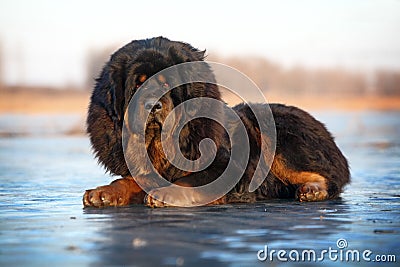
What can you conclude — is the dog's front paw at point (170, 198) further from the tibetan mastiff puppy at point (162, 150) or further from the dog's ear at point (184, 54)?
the dog's ear at point (184, 54)

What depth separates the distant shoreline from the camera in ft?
106

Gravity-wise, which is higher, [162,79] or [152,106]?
[162,79]

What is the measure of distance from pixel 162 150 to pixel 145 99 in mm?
515

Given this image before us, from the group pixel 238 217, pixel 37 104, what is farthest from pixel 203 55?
pixel 37 104

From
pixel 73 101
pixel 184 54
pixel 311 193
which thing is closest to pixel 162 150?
pixel 184 54

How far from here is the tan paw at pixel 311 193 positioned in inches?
233

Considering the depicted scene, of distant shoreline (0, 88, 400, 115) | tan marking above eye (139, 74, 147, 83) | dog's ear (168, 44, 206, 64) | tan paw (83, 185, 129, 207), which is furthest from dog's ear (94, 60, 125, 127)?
distant shoreline (0, 88, 400, 115)

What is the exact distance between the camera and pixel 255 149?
6258 mm

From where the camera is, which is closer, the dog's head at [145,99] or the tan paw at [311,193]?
the dog's head at [145,99]

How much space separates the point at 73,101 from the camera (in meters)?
34.8

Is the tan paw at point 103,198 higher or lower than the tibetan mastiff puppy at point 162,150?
lower

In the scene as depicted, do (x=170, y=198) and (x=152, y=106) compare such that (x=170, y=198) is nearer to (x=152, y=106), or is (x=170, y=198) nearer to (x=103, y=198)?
(x=103, y=198)

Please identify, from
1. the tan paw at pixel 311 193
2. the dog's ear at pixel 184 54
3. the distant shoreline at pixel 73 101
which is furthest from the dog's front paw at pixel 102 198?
the distant shoreline at pixel 73 101

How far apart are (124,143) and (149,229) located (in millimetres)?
1681
